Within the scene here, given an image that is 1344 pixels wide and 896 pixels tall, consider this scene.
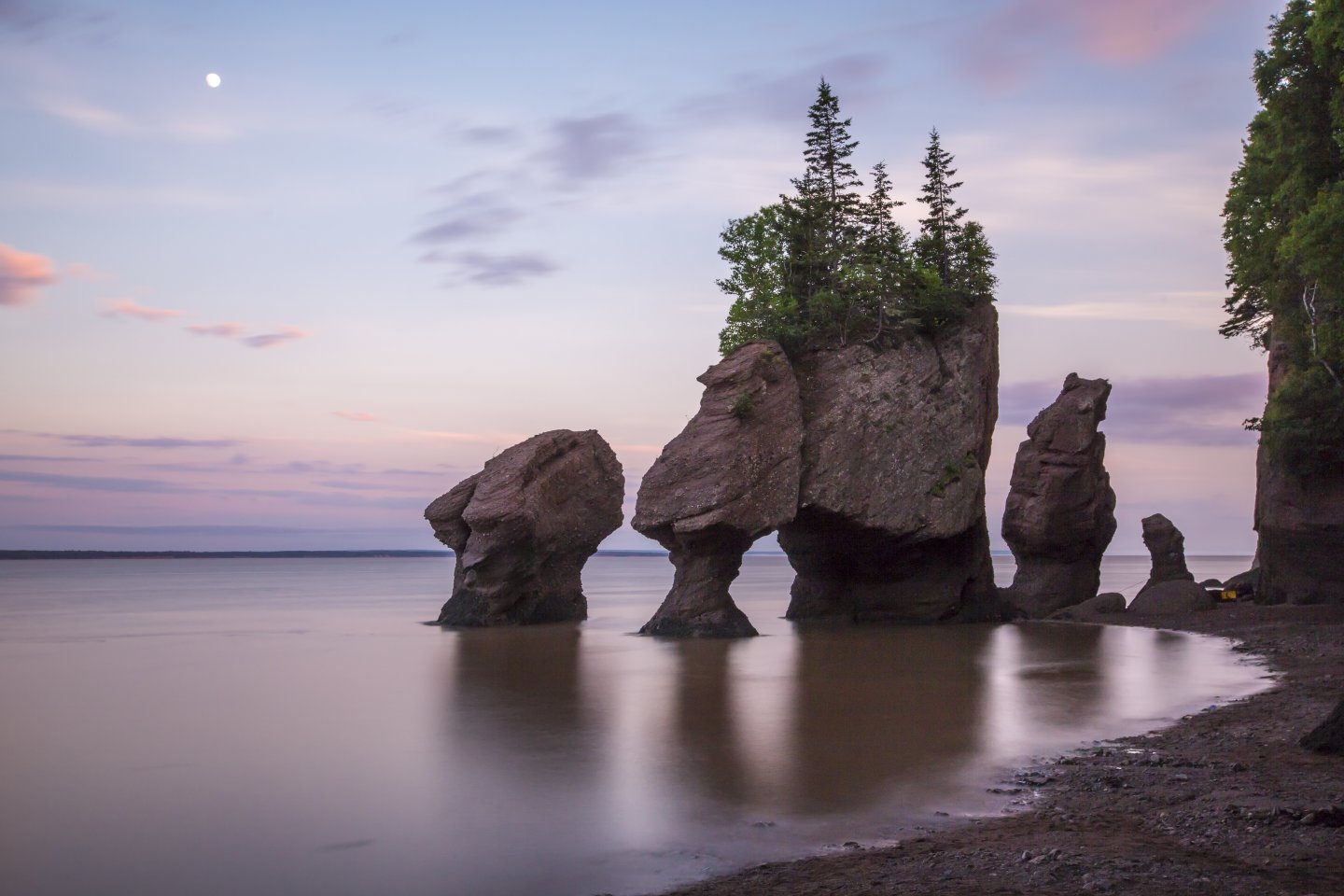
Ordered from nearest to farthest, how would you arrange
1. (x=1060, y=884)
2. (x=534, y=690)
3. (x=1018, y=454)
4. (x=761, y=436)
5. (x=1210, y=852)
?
(x=1060, y=884) < (x=1210, y=852) < (x=534, y=690) < (x=761, y=436) < (x=1018, y=454)

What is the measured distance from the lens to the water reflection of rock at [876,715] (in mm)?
14520

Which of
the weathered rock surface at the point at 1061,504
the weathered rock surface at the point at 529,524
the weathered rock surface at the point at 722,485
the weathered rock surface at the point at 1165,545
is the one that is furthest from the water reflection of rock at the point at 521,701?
the weathered rock surface at the point at 1165,545

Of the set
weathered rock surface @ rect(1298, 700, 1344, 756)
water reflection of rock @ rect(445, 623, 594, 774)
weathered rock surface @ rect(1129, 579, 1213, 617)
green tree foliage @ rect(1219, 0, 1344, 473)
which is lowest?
water reflection of rock @ rect(445, 623, 594, 774)

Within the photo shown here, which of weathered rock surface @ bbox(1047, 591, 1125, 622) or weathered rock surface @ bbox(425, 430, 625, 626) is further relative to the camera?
weathered rock surface @ bbox(1047, 591, 1125, 622)

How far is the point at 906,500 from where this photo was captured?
1618 inches

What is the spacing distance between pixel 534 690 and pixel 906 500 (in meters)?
20.2

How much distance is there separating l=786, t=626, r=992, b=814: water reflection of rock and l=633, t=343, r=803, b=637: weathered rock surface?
4.31 meters

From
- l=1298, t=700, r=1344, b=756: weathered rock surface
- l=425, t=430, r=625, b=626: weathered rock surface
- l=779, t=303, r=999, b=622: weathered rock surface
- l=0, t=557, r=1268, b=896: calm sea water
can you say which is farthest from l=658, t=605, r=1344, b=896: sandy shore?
l=425, t=430, r=625, b=626: weathered rock surface

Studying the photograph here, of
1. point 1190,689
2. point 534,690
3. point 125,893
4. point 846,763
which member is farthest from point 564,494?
point 125,893

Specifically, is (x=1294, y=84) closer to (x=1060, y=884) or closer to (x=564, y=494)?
(x=564, y=494)

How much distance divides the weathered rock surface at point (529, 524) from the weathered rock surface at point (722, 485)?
591cm

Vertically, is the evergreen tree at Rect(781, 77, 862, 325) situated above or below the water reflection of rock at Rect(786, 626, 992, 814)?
above

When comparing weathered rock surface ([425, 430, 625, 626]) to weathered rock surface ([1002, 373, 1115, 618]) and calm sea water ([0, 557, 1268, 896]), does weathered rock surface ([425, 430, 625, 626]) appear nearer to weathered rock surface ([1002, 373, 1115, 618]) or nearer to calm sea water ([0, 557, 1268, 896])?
calm sea water ([0, 557, 1268, 896])

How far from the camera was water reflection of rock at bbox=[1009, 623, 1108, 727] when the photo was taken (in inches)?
806
